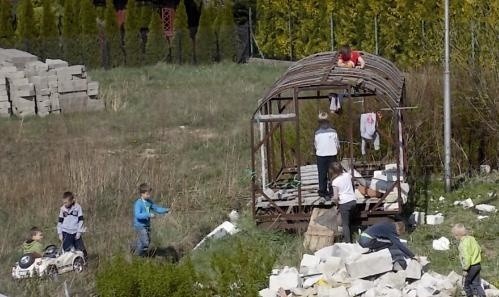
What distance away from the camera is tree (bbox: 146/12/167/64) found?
32.1 m

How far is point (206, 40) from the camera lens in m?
32.4

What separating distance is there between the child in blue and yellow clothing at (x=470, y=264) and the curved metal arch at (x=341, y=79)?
325 centimetres

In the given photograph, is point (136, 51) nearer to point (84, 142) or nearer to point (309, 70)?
point (84, 142)

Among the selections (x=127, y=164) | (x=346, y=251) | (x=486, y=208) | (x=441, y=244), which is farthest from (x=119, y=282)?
(x=127, y=164)

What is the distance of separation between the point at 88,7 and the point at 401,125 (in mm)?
20969

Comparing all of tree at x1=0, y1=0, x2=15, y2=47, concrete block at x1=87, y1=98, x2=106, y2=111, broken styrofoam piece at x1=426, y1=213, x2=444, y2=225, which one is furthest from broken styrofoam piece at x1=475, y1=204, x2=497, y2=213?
tree at x1=0, y1=0, x2=15, y2=47

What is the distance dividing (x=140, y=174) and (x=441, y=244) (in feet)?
19.3

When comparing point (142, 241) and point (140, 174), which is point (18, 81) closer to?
point (140, 174)

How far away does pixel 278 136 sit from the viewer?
15750mm

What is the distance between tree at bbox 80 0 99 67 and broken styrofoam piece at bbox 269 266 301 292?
23.0 m

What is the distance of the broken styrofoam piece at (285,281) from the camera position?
909 cm

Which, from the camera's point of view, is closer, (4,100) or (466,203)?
(466,203)

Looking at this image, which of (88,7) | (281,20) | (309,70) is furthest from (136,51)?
(309,70)

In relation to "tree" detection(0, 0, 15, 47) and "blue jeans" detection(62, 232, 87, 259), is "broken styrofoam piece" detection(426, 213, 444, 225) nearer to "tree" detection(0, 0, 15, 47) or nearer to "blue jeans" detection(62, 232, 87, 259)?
"blue jeans" detection(62, 232, 87, 259)
